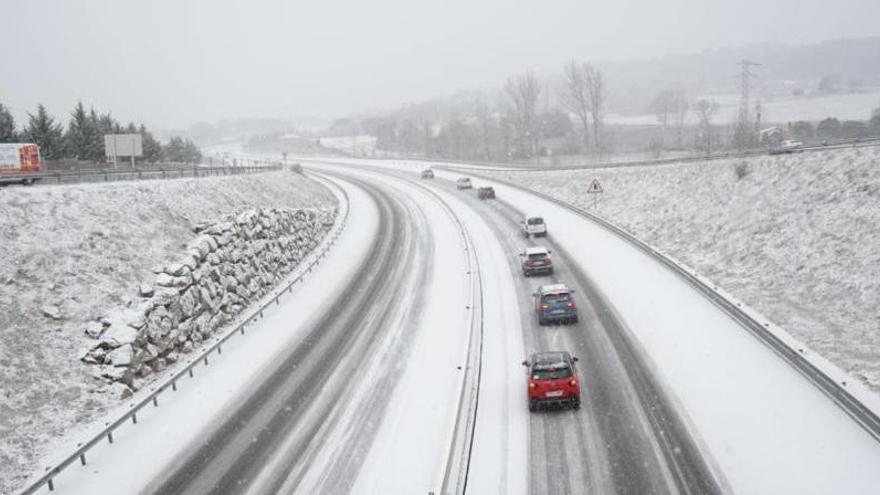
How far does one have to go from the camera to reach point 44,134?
2222 inches

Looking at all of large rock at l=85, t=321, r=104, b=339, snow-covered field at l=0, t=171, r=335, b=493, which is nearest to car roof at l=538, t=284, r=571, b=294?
snow-covered field at l=0, t=171, r=335, b=493

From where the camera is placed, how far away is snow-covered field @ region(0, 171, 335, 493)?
1923 centimetres

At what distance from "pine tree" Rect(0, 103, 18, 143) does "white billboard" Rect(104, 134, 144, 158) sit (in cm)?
1343

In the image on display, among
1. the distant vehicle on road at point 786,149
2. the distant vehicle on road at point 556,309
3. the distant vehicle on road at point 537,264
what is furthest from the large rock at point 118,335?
the distant vehicle on road at point 786,149

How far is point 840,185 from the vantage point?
30219mm

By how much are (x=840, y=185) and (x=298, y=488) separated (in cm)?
2764

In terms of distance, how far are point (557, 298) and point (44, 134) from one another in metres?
50.5

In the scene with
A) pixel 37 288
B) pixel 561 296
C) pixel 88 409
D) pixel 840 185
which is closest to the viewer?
pixel 88 409

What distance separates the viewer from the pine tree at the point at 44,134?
5559 cm

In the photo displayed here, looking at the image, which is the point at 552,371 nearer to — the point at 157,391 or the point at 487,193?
the point at 157,391

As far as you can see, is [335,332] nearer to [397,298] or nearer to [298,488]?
[397,298]

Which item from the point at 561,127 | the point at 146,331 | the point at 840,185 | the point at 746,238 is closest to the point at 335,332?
the point at 146,331

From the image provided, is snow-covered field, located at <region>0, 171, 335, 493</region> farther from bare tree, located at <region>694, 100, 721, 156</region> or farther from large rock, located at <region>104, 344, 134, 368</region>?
bare tree, located at <region>694, 100, 721, 156</region>

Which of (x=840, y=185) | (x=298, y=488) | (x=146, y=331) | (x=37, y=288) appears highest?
(x=840, y=185)
